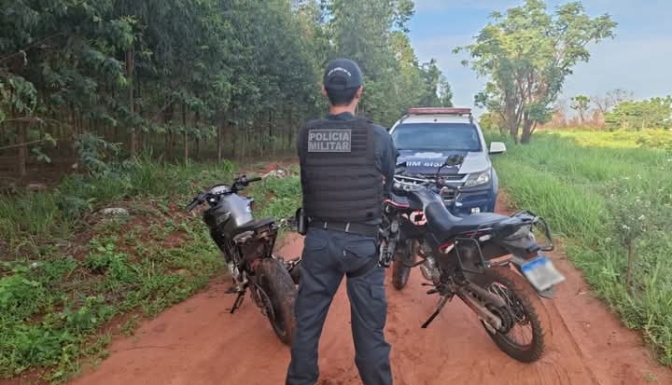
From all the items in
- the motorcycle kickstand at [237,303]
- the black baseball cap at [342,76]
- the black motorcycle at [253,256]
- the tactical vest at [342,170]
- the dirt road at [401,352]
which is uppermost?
the black baseball cap at [342,76]

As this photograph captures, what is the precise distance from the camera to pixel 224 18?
8.73 metres

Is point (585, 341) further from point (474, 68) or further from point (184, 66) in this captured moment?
point (474, 68)

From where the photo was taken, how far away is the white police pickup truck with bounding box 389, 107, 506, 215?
19.3 ft

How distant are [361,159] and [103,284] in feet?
9.62

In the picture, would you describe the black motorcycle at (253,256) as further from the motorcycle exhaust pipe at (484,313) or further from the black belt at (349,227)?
the motorcycle exhaust pipe at (484,313)

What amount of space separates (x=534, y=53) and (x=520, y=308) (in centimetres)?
1884

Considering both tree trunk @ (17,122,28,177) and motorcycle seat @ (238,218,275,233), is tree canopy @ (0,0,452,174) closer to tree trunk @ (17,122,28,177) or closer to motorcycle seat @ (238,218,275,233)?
tree trunk @ (17,122,28,177)

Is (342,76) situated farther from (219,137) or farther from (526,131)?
(526,131)

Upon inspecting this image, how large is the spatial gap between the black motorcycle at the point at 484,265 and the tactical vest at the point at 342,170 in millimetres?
519

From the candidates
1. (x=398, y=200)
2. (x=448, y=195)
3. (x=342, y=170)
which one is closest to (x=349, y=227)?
(x=342, y=170)

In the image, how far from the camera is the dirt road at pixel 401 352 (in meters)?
2.96

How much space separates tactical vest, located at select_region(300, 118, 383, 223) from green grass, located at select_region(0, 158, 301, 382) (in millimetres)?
1985

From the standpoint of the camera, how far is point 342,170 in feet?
7.84

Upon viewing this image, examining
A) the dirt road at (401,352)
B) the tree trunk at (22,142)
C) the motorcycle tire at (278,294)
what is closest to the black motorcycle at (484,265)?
the dirt road at (401,352)
